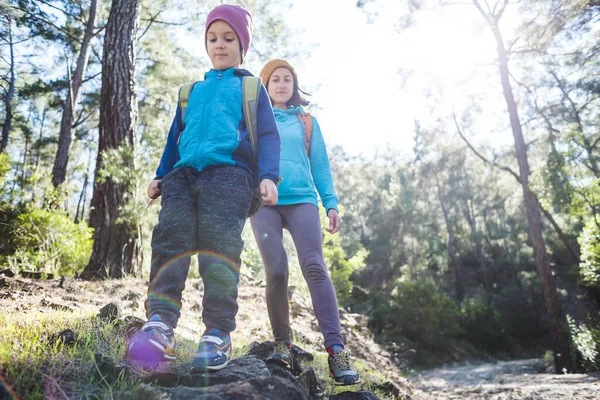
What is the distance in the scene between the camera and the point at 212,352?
138 centimetres

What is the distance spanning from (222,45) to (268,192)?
2.63ft

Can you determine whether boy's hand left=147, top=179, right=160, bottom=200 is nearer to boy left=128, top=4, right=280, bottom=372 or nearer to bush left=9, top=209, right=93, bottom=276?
boy left=128, top=4, right=280, bottom=372

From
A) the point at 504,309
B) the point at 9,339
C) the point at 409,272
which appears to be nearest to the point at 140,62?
the point at 9,339

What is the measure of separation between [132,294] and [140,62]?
9.28 meters

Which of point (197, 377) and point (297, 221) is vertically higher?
point (297, 221)

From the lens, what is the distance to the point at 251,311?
414 centimetres

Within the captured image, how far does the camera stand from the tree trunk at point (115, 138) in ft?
14.1

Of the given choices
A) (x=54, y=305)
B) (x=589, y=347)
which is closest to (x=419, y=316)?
(x=589, y=347)

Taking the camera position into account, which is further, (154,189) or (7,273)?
(7,273)

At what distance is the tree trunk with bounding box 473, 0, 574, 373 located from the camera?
874cm

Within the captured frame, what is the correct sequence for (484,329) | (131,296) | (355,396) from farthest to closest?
(484,329) < (131,296) < (355,396)

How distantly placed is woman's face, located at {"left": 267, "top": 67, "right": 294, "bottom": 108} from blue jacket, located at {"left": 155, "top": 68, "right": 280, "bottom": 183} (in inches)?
29.3

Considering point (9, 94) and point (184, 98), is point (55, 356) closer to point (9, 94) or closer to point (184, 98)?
point (184, 98)

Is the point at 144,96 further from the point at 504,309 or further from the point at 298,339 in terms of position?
the point at 504,309
